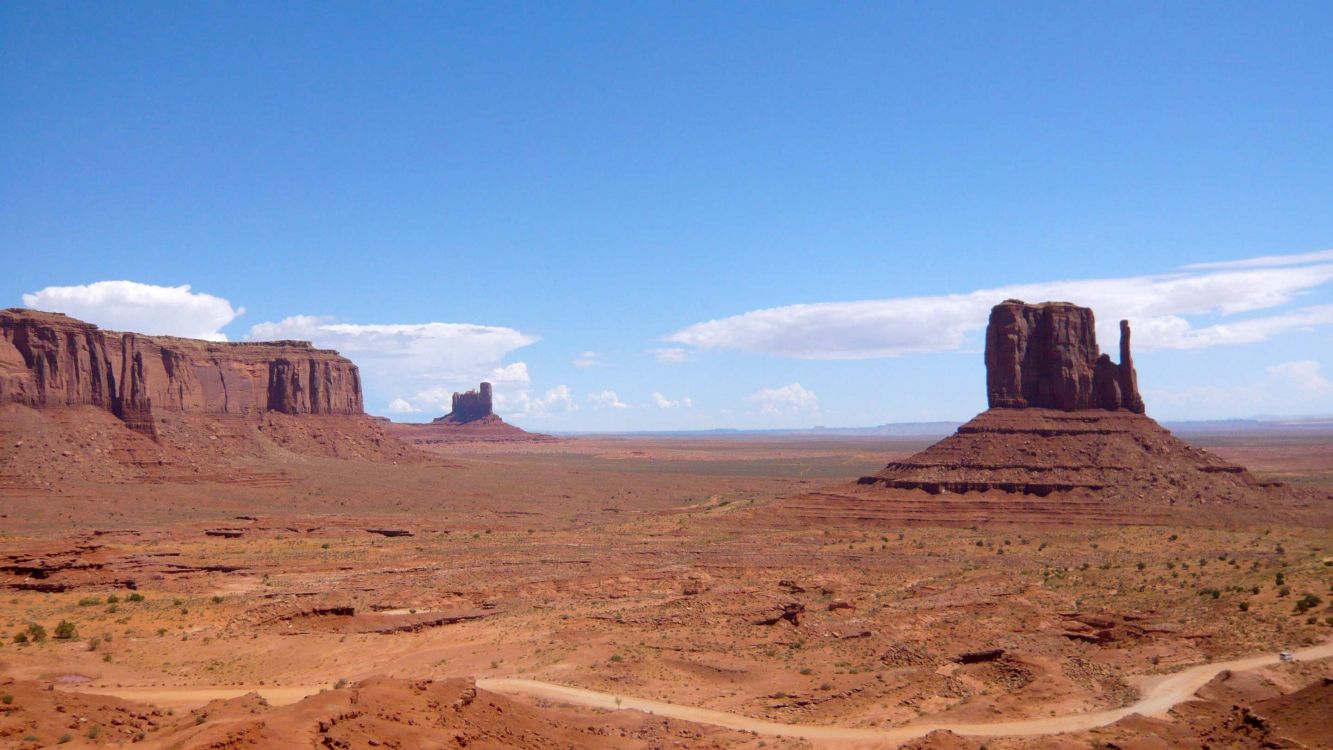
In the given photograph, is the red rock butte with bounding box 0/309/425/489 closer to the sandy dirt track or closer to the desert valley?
the desert valley

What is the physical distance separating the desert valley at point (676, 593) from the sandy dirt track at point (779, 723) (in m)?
0.11

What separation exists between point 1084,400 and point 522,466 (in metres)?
76.7

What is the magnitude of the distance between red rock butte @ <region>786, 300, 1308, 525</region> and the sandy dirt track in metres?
31.3

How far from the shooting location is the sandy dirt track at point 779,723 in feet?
59.5

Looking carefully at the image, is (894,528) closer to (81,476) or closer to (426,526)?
(426,526)

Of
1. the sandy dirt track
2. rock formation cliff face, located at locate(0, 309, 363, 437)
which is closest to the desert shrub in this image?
the sandy dirt track

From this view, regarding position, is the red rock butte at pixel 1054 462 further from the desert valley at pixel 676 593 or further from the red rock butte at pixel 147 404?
the red rock butte at pixel 147 404

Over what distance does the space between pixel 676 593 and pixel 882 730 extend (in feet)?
51.5

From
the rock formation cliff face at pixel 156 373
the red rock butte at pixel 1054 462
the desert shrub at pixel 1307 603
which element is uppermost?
the rock formation cliff face at pixel 156 373

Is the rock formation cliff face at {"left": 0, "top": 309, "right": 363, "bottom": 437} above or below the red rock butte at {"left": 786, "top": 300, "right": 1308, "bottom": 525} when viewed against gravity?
above

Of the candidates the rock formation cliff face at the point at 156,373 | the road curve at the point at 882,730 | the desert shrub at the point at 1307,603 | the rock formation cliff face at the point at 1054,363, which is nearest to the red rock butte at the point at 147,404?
the rock formation cliff face at the point at 156,373

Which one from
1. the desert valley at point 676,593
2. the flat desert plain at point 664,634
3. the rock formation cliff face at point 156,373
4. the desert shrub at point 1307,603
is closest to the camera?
the flat desert plain at point 664,634

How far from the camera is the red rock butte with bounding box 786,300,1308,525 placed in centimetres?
5162

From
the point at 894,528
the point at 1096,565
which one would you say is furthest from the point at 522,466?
the point at 1096,565
